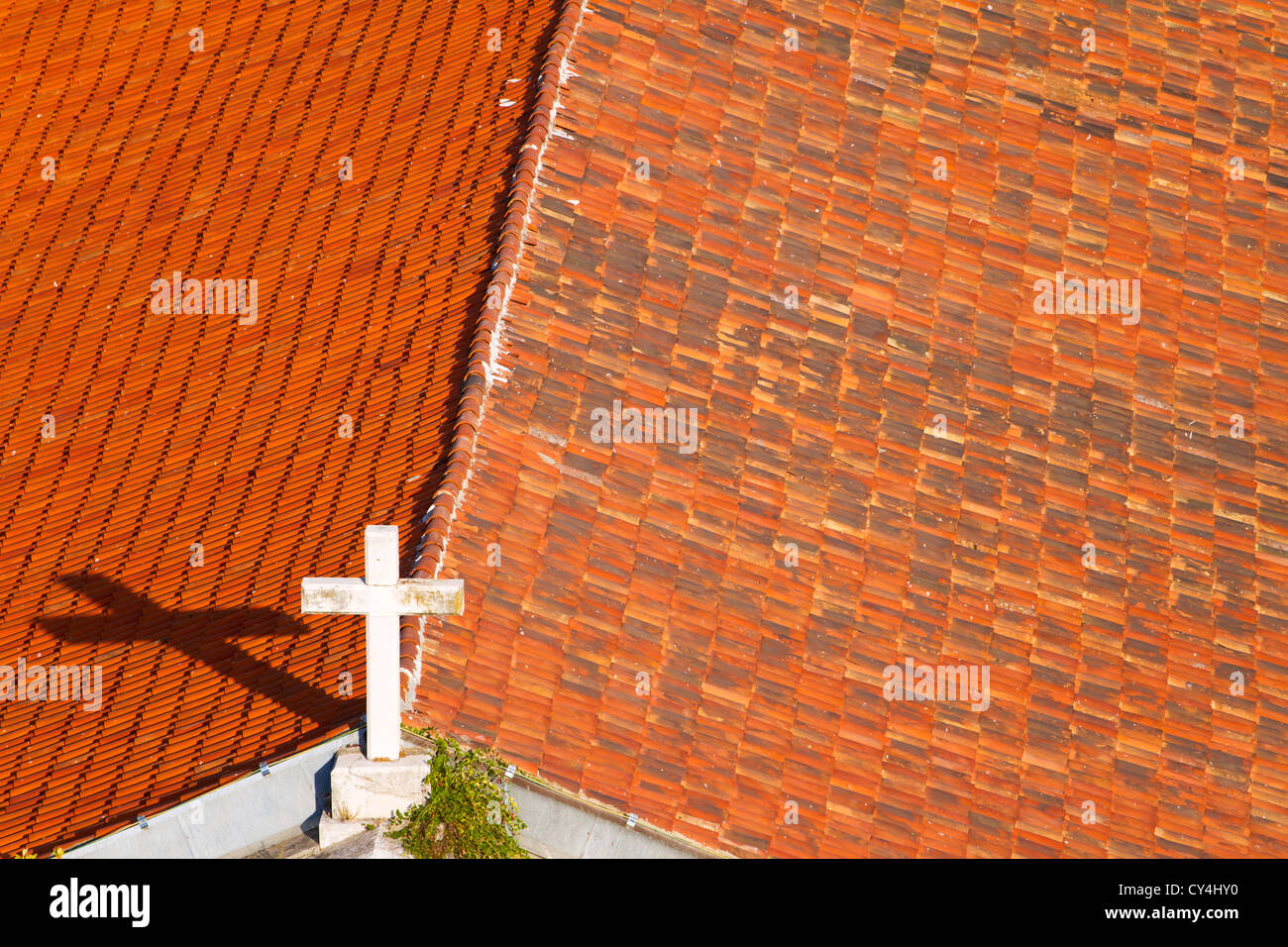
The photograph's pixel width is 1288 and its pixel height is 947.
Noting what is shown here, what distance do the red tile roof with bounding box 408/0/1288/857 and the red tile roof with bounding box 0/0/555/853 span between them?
2.60 feet

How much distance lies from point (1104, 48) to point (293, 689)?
9.44m

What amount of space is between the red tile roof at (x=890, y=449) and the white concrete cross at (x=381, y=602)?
781mm

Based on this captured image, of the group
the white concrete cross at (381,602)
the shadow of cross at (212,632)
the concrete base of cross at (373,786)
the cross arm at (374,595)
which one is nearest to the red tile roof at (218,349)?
the shadow of cross at (212,632)

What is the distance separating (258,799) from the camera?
9.31 m

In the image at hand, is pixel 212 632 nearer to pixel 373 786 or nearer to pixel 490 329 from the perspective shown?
pixel 373 786

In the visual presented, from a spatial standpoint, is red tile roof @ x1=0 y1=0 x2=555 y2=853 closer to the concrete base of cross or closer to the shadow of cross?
the shadow of cross

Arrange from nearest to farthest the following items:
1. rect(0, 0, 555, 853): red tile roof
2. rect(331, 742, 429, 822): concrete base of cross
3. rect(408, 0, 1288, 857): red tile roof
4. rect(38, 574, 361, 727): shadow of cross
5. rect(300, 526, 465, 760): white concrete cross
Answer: rect(300, 526, 465, 760): white concrete cross, rect(331, 742, 429, 822): concrete base of cross, rect(38, 574, 361, 727): shadow of cross, rect(0, 0, 555, 853): red tile roof, rect(408, 0, 1288, 857): red tile roof

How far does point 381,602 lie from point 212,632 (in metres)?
2.17

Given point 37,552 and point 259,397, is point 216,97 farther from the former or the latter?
point 37,552

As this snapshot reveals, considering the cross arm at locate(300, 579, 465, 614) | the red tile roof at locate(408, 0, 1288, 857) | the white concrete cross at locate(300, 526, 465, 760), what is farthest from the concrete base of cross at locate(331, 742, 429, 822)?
the cross arm at locate(300, 579, 465, 614)

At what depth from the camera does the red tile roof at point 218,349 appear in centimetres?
1016

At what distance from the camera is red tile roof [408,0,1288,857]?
10.4 m

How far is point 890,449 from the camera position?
11609 mm

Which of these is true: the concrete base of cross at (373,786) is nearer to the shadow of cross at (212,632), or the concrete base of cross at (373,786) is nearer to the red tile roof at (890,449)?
the shadow of cross at (212,632)
